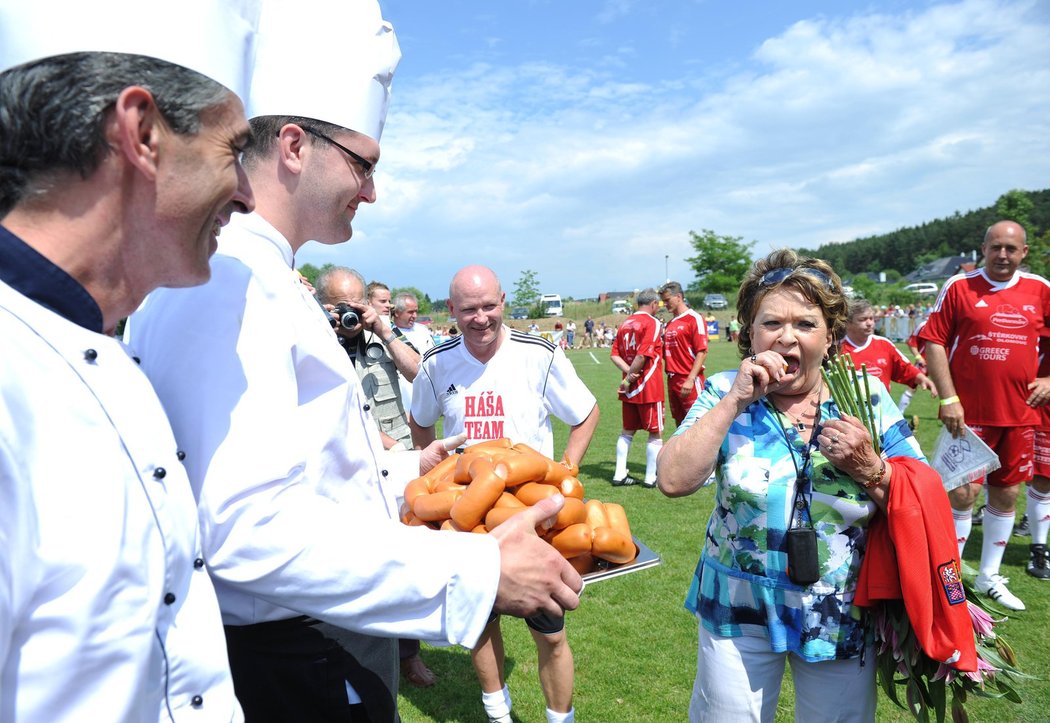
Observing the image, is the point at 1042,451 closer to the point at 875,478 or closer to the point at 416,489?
the point at 875,478

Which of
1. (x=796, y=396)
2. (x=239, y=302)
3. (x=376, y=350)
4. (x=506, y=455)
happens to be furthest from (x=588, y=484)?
(x=239, y=302)

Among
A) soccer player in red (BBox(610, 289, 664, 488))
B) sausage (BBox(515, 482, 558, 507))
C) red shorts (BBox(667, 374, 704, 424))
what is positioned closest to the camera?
sausage (BBox(515, 482, 558, 507))

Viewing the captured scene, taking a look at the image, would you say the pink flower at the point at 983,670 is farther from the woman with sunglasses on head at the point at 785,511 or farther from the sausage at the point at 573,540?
the sausage at the point at 573,540

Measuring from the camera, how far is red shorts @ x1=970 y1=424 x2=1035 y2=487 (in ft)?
17.3

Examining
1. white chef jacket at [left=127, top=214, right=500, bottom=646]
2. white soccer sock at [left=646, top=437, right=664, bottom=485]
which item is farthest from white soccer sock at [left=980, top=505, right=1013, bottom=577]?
white chef jacket at [left=127, top=214, right=500, bottom=646]

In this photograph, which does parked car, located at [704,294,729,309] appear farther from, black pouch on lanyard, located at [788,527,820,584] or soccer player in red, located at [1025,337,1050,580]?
black pouch on lanyard, located at [788,527,820,584]

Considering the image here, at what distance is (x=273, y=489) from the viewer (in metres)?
1.23

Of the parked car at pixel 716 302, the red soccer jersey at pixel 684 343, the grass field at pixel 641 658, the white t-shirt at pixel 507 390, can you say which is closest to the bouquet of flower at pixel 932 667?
the grass field at pixel 641 658

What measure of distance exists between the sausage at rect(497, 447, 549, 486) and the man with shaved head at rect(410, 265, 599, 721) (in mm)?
1945

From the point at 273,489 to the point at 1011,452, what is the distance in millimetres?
6018

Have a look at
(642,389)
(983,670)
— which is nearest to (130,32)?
(983,670)

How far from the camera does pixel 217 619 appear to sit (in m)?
1.18

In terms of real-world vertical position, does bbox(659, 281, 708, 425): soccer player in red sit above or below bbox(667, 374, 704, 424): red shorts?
above

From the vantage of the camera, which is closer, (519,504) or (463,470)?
(519,504)
